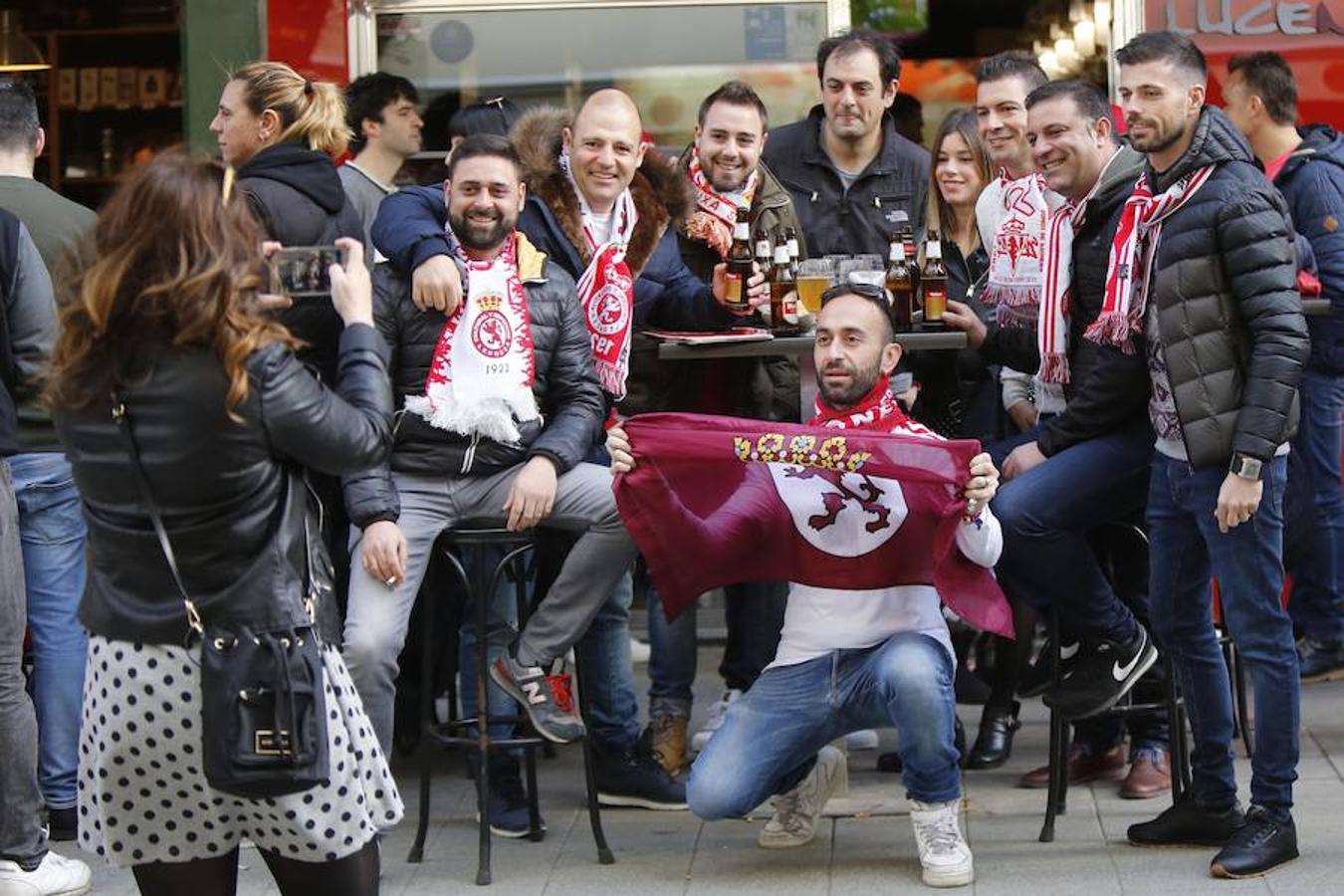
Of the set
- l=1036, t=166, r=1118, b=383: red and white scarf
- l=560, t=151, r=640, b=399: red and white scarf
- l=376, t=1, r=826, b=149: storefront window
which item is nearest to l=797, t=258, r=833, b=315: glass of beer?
l=560, t=151, r=640, b=399: red and white scarf

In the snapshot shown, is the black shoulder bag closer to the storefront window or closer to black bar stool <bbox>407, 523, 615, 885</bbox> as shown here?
black bar stool <bbox>407, 523, 615, 885</bbox>

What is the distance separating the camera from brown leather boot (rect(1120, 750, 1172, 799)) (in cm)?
611

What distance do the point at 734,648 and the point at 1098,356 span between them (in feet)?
5.39

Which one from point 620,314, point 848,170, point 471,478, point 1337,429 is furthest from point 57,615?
point 1337,429

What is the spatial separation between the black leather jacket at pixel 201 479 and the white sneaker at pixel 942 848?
2150 millimetres

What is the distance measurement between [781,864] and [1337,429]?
3.01 metres

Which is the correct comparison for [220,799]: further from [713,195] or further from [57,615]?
[713,195]

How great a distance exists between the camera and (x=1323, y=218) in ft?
23.5

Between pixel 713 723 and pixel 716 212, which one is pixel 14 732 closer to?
pixel 713 723

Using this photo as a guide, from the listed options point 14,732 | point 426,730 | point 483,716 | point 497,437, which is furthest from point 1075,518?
point 14,732

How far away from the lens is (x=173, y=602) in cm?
376

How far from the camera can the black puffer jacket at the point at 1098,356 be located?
560 centimetres

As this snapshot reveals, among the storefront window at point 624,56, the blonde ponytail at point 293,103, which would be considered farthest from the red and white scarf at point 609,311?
the storefront window at point 624,56

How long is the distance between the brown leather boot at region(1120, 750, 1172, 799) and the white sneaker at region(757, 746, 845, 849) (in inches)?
37.6
